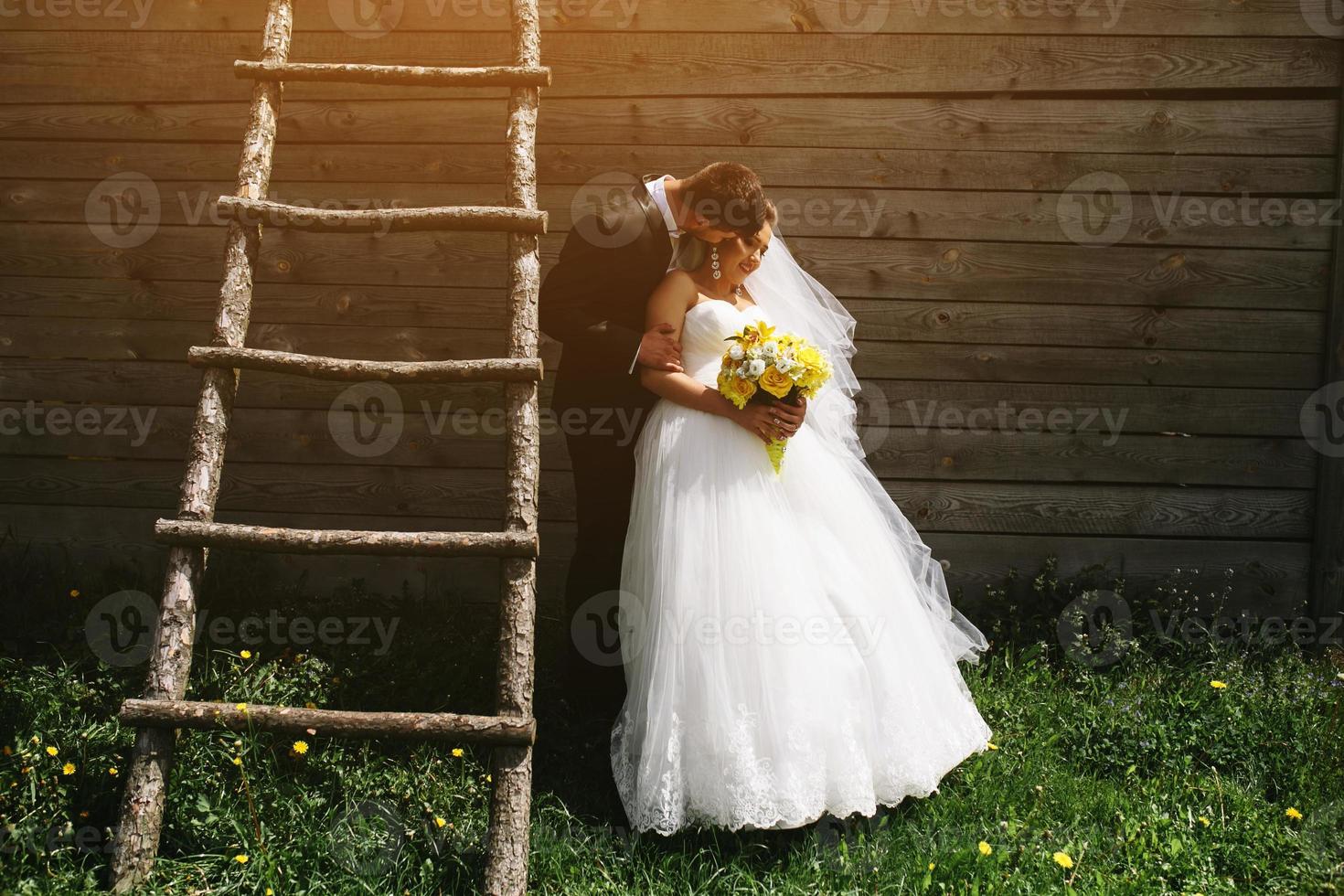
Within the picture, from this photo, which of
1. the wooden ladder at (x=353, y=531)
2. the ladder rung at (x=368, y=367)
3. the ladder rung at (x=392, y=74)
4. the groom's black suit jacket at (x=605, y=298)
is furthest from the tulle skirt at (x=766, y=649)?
the ladder rung at (x=392, y=74)

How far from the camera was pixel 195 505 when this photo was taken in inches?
107

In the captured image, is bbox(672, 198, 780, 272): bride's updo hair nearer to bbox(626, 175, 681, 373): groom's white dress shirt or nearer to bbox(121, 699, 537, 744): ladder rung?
bbox(626, 175, 681, 373): groom's white dress shirt

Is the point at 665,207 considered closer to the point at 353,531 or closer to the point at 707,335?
the point at 707,335

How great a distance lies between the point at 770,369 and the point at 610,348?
67 centimetres

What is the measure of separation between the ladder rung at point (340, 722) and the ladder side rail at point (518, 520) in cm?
7

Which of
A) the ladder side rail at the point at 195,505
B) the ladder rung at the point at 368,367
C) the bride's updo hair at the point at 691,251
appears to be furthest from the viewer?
the bride's updo hair at the point at 691,251

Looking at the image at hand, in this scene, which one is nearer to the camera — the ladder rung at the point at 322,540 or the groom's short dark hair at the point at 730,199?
the ladder rung at the point at 322,540

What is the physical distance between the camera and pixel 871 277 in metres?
4.09

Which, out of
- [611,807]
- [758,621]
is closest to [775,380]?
[758,621]

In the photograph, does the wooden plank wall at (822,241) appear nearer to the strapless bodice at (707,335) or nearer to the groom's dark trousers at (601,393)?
the groom's dark trousers at (601,393)

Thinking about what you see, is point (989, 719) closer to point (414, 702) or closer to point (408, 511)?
point (414, 702)

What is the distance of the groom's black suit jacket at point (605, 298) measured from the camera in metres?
3.13

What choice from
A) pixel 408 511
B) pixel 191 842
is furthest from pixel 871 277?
pixel 191 842

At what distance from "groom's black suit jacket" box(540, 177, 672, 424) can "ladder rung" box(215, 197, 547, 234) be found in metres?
0.27
